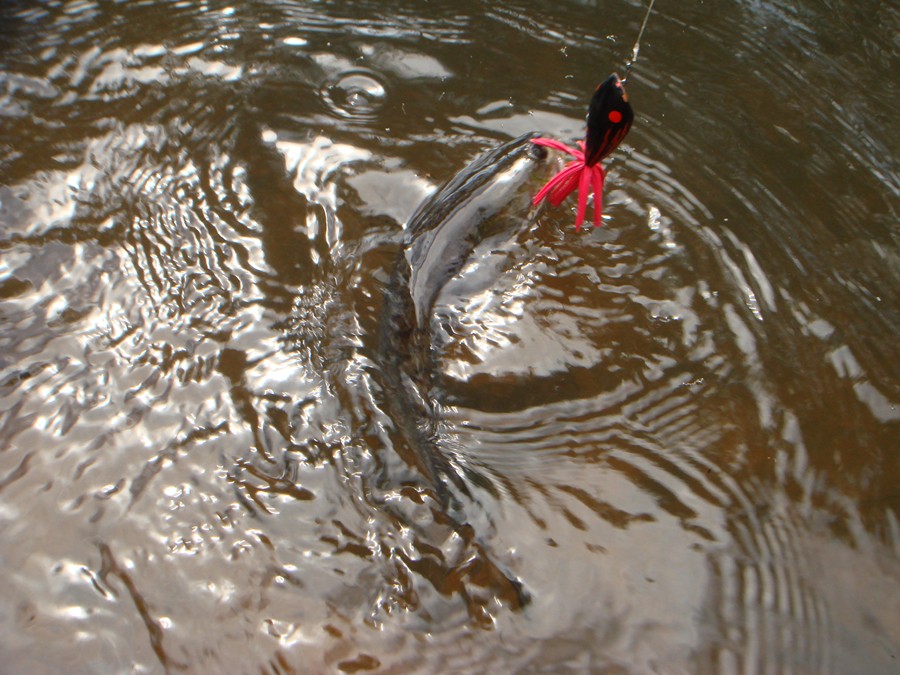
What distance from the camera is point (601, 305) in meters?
2.68

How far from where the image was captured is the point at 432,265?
2607 mm

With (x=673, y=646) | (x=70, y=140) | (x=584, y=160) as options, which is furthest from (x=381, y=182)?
(x=673, y=646)

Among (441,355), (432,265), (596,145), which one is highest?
(596,145)

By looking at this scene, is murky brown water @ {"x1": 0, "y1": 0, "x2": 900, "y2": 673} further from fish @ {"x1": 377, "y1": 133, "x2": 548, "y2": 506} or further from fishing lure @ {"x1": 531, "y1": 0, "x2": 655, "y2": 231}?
fishing lure @ {"x1": 531, "y1": 0, "x2": 655, "y2": 231}

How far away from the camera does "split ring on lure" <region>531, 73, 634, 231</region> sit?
7.33 feet

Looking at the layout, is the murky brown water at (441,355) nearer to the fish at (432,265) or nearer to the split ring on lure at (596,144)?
the fish at (432,265)

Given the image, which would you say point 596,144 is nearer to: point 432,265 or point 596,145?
point 596,145

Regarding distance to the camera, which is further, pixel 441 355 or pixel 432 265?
pixel 432 265

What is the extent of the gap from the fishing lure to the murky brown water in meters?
0.21

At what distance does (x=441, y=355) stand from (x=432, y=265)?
13.1 inches

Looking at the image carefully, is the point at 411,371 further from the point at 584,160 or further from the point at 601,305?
the point at 584,160

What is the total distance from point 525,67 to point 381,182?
3.50 feet

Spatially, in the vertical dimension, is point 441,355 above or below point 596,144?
below

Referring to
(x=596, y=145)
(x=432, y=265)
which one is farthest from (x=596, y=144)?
(x=432, y=265)
